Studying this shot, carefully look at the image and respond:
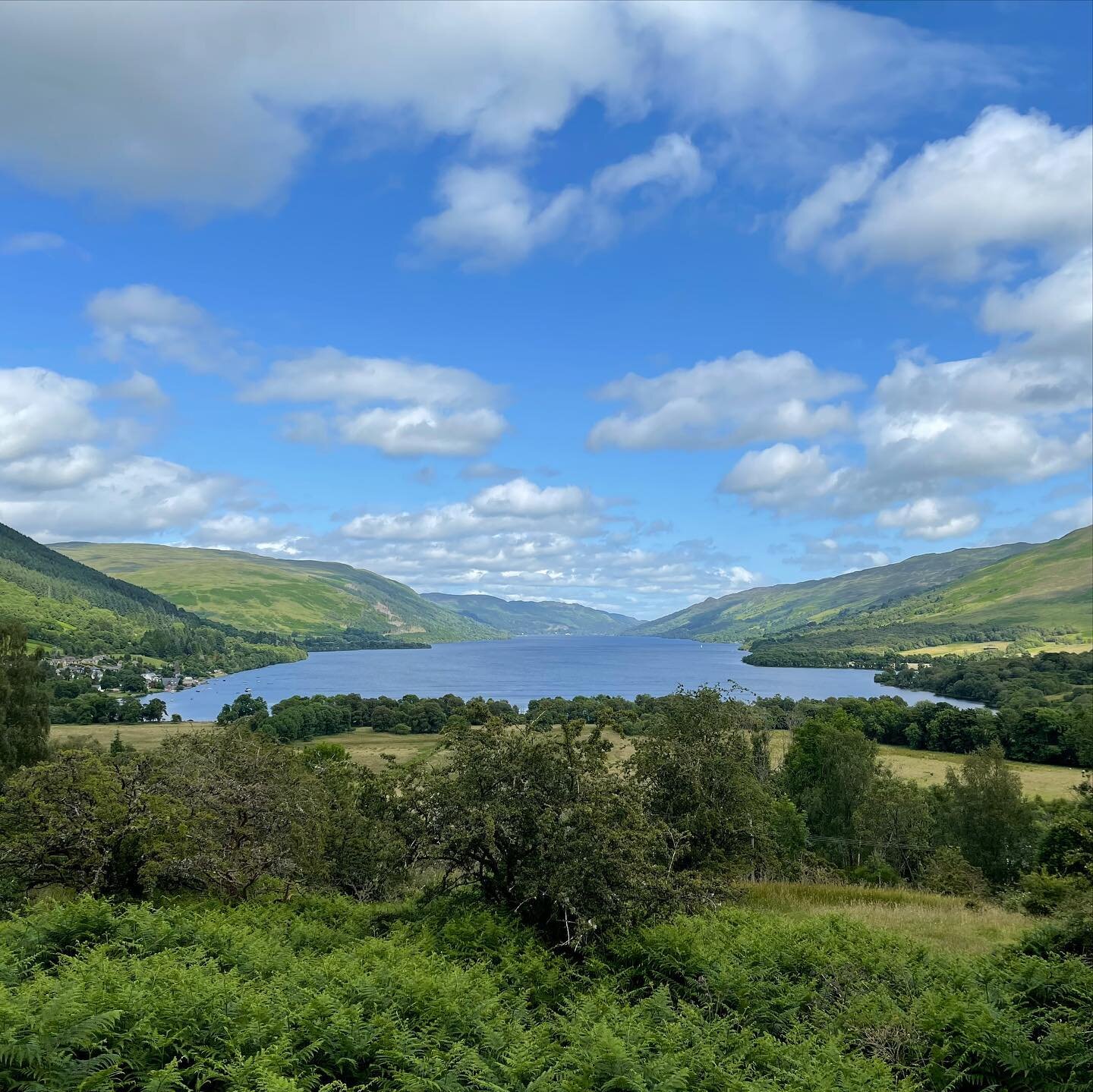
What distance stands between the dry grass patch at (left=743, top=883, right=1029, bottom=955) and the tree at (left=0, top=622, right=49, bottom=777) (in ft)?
165

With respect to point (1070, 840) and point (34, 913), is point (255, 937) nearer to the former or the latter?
point (34, 913)

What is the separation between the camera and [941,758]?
11794 centimetres

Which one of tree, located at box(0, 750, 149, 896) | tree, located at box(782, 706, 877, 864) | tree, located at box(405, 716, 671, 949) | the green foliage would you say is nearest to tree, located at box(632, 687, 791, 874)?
tree, located at box(405, 716, 671, 949)

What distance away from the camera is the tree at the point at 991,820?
204 ft

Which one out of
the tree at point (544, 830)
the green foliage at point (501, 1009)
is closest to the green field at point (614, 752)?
the tree at point (544, 830)

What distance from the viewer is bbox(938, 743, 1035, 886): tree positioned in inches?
2447

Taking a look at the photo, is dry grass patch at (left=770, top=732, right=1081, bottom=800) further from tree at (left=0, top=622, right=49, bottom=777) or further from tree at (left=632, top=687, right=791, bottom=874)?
tree at (left=0, top=622, right=49, bottom=777)

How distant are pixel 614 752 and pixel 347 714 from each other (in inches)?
2920

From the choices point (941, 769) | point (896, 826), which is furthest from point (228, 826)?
point (941, 769)

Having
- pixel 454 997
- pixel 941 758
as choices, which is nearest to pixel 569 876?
pixel 454 997

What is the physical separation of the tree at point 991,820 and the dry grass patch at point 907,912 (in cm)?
3771

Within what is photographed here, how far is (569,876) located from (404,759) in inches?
3713

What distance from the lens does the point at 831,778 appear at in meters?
71.9

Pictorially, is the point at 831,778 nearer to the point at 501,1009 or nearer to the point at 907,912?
the point at 907,912
